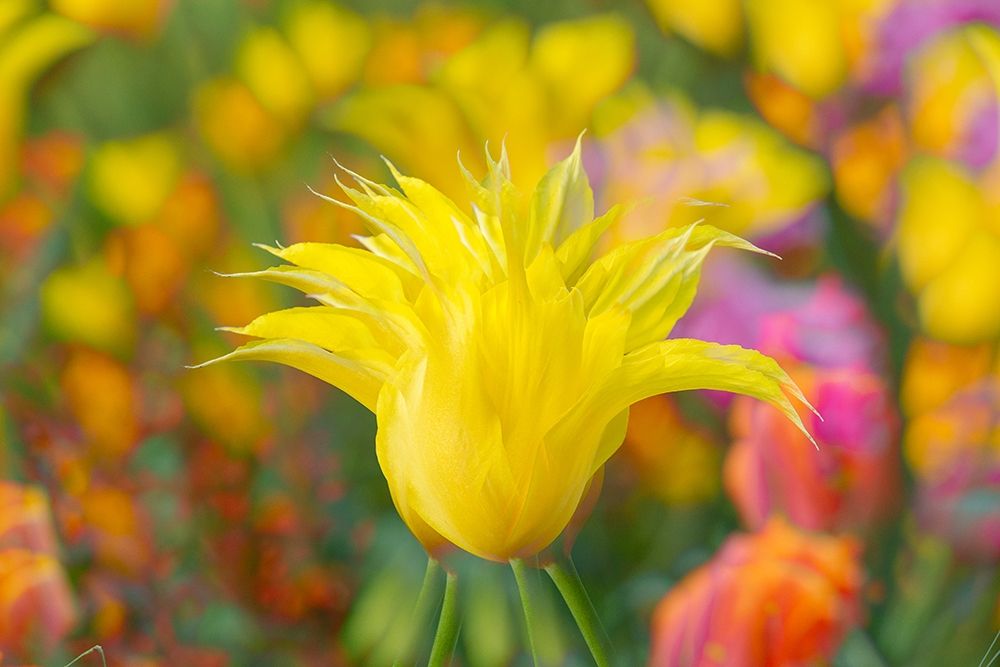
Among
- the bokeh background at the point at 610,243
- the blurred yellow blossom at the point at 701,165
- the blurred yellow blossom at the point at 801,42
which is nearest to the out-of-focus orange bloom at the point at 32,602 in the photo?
the bokeh background at the point at 610,243

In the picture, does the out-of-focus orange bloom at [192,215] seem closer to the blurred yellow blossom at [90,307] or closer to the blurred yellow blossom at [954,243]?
the blurred yellow blossom at [90,307]

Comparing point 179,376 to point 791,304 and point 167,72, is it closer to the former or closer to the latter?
point 167,72

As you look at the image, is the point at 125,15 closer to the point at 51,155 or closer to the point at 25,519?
the point at 51,155

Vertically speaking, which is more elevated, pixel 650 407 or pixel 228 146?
pixel 228 146

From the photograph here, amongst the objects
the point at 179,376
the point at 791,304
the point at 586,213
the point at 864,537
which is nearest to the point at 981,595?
the point at 864,537

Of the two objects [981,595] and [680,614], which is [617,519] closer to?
[680,614]

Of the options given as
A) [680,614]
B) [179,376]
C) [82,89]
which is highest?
[82,89]
